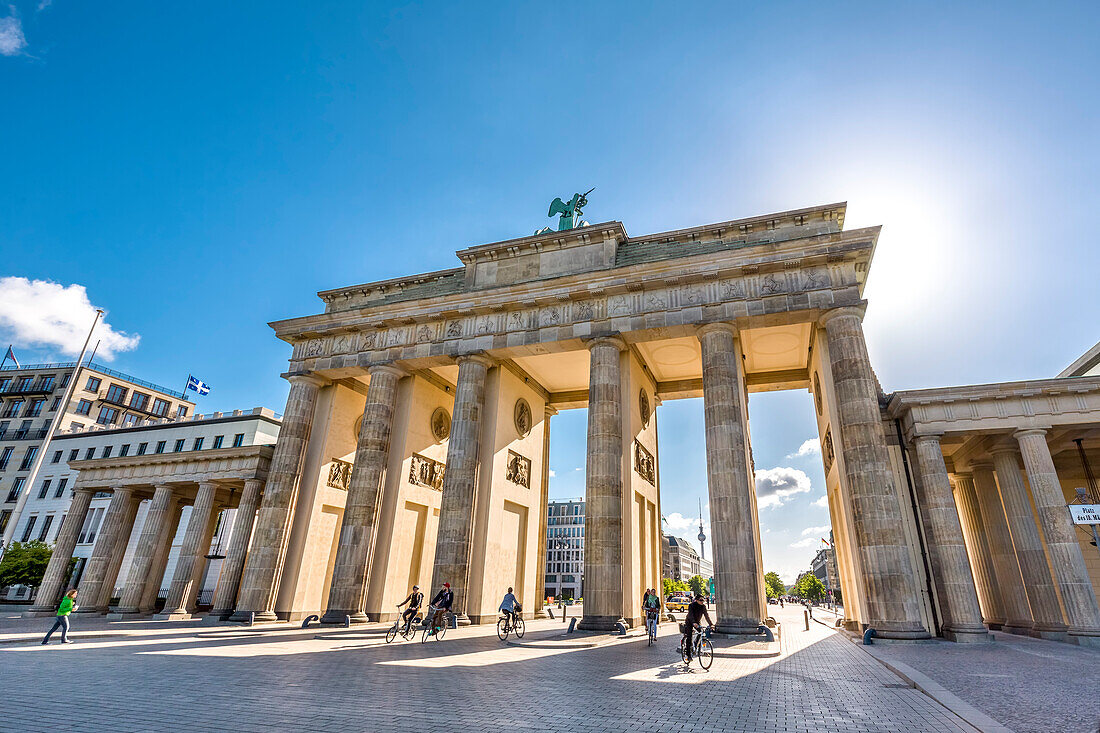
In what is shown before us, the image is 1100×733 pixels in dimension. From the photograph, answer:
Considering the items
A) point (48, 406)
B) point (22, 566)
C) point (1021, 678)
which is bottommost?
point (1021, 678)

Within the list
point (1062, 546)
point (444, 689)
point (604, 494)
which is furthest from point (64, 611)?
point (1062, 546)

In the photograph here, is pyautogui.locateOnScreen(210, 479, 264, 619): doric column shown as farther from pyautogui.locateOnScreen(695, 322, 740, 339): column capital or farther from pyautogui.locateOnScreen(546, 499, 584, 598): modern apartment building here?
pyautogui.locateOnScreen(546, 499, 584, 598): modern apartment building

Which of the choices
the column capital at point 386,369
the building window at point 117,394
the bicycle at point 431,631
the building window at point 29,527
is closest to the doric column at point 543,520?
the column capital at point 386,369

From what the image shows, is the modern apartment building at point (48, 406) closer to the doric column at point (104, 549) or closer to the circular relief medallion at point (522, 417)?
the doric column at point (104, 549)

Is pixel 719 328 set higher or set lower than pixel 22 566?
higher

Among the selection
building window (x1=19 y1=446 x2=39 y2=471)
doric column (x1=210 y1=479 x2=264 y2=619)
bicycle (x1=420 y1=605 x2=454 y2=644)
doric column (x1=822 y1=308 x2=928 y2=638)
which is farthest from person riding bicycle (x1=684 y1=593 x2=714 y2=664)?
building window (x1=19 y1=446 x2=39 y2=471)

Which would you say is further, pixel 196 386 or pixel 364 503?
pixel 196 386

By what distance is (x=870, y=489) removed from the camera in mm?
17688

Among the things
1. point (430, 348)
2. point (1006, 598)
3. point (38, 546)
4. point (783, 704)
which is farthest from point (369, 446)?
point (38, 546)

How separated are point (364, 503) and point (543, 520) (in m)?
10.00

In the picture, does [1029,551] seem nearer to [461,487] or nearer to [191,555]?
[461,487]

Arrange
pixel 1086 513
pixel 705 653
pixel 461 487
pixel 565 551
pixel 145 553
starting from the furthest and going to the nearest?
pixel 565 551 < pixel 145 553 < pixel 461 487 < pixel 705 653 < pixel 1086 513

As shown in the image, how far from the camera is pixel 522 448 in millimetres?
28125

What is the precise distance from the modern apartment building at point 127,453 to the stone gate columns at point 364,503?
23747 mm
